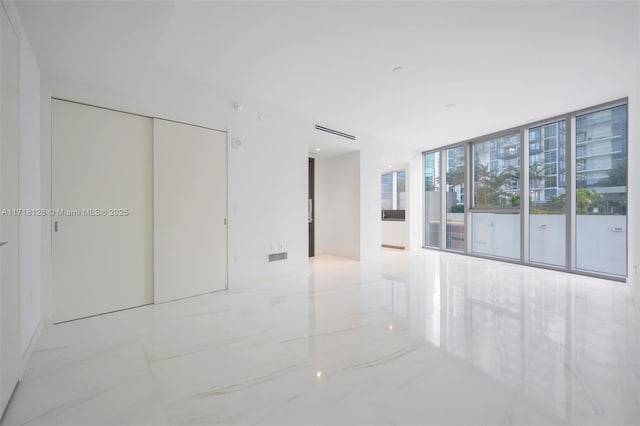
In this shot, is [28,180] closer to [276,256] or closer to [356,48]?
[276,256]

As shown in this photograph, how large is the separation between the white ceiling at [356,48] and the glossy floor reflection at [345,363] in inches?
95.5

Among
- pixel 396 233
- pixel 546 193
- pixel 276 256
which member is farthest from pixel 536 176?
pixel 276 256

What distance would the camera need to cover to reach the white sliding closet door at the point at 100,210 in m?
2.71

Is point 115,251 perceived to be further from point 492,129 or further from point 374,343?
point 492,129

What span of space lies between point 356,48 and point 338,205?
3.92 meters

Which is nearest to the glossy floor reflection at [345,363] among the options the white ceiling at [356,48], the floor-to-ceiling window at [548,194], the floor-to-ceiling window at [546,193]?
the floor-to-ceiling window at [546,193]

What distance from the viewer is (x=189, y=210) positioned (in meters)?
3.49

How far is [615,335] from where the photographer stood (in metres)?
2.39

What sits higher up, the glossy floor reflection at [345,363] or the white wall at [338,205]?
the white wall at [338,205]

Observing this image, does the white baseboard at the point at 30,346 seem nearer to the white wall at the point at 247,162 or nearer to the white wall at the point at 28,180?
the white wall at the point at 28,180

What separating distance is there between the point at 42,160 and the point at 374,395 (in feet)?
11.3

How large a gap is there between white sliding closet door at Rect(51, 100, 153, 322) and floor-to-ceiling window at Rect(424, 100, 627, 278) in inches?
248

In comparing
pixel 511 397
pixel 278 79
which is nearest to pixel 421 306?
pixel 511 397

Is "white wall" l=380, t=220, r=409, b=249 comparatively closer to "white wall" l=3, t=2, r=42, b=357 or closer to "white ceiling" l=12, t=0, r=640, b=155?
"white ceiling" l=12, t=0, r=640, b=155
